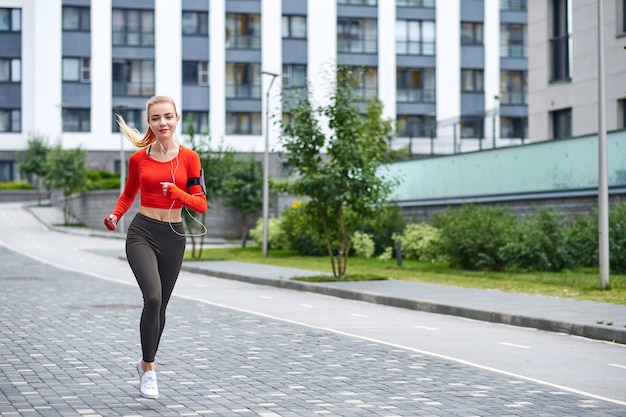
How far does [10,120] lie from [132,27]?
11529 mm

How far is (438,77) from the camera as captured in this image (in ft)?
241

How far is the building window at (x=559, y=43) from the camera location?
3288 cm

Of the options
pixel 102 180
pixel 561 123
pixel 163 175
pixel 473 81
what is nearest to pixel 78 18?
pixel 102 180

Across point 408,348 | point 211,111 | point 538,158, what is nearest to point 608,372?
point 408,348

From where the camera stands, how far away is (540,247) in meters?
24.7

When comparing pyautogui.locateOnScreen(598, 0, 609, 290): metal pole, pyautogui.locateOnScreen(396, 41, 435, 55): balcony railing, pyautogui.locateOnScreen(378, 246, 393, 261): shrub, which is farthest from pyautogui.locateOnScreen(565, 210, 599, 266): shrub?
pyautogui.locateOnScreen(396, 41, 435, 55): balcony railing

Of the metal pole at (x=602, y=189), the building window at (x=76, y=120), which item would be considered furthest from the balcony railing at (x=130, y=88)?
the metal pole at (x=602, y=189)

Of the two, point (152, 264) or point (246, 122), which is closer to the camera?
point (152, 264)

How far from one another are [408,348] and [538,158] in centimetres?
1746

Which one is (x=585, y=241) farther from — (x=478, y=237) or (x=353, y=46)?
(x=353, y=46)

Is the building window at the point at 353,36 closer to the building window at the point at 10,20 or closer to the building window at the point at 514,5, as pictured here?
the building window at the point at 514,5

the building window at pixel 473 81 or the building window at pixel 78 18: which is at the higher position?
the building window at pixel 78 18

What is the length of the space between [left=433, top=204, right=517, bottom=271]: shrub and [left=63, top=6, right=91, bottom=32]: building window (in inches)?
1863

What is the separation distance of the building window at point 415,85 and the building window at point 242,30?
946 centimetres
